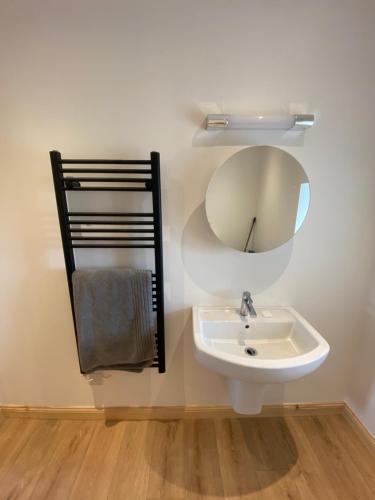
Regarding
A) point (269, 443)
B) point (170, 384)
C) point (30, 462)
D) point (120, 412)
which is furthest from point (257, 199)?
point (30, 462)

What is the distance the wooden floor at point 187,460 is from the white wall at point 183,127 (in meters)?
0.44

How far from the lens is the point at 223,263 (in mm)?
1293

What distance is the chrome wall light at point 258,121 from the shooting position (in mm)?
1054

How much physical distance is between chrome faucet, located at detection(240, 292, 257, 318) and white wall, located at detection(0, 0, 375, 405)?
3.7 inches

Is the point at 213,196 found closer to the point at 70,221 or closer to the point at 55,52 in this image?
the point at 70,221

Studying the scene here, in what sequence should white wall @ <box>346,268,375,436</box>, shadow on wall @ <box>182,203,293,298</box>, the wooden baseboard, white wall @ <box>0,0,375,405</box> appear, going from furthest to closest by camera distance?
1. the wooden baseboard
2. white wall @ <box>346,268,375,436</box>
3. shadow on wall @ <box>182,203,293,298</box>
4. white wall @ <box>0,0,375,405</box>

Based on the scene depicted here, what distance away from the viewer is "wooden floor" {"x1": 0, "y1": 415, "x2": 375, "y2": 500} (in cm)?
117

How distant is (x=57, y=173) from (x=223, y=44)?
930 mm

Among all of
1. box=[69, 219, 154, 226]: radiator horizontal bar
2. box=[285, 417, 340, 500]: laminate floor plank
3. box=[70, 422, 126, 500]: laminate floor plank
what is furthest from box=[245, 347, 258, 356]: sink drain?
box=[70, 422, 126, 500]: laminate floor plank

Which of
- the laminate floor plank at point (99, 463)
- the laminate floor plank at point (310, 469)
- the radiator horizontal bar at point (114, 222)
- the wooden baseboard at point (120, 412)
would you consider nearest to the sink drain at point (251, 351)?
the wooden baseboard at point (120, 412)

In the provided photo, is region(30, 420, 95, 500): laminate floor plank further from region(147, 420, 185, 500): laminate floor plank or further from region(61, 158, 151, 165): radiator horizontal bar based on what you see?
region(61, 158, 151, 165): radiator horizontal bar

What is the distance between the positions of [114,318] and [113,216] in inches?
20.5

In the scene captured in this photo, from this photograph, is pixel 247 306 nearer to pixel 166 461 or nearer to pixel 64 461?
pixel 166 461

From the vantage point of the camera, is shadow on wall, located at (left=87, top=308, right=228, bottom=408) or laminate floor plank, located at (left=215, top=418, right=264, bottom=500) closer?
laminate floor plank, located at (left=215, top=418, right=264, bottom=500)
